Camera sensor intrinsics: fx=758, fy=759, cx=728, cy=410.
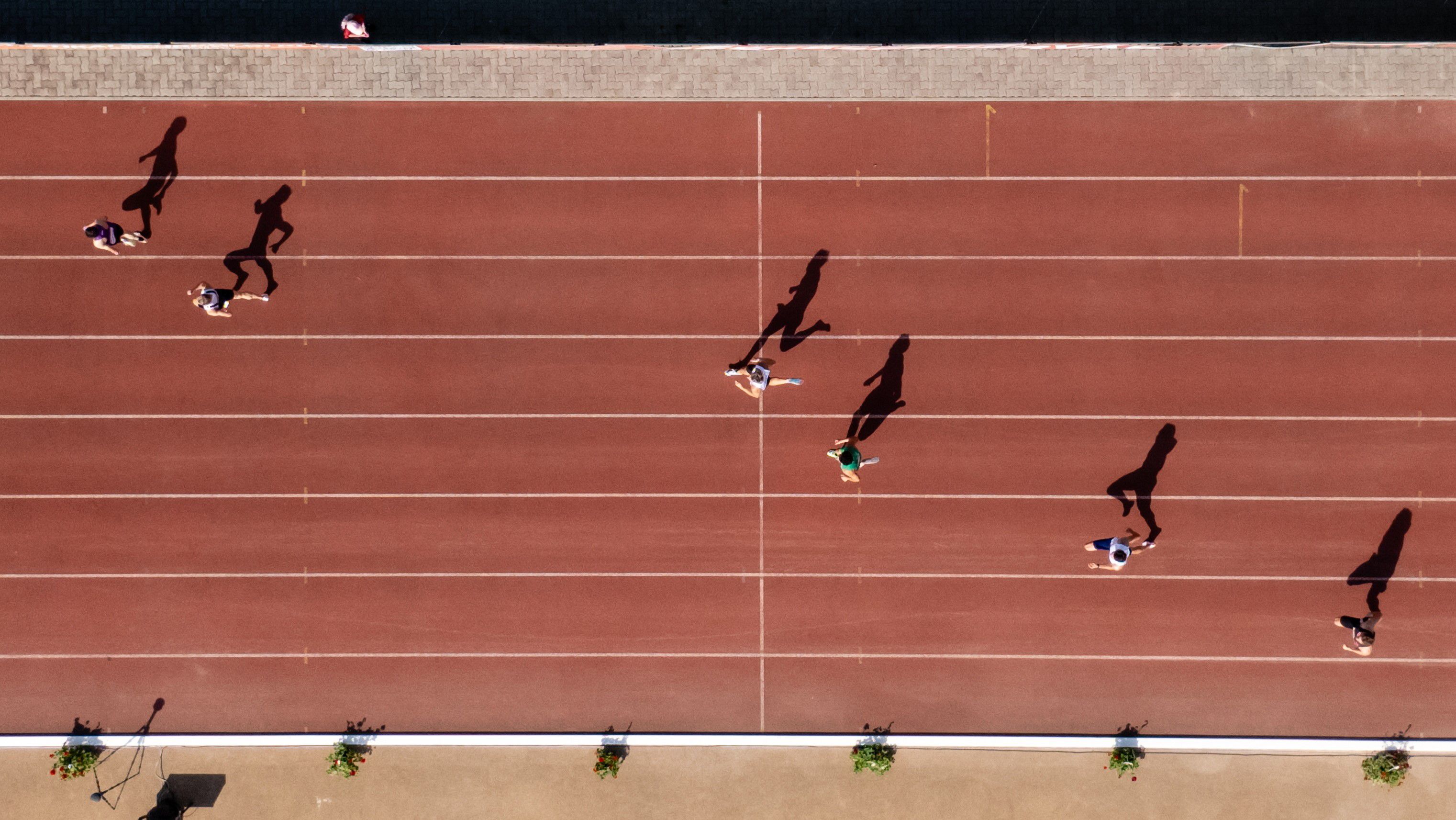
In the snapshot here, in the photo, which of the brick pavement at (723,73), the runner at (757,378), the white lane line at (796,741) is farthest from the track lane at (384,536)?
the brick pavement at (723,73)

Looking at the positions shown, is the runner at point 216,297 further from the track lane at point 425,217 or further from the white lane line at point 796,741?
the white lane line at point 796,741

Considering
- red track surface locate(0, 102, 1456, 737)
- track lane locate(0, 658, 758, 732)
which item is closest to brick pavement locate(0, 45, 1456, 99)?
red track surface locate(0, 102, 1456, 737)

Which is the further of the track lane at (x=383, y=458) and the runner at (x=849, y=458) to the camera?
the track lane at (x=383, y=458)

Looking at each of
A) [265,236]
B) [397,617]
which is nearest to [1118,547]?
[397,617]

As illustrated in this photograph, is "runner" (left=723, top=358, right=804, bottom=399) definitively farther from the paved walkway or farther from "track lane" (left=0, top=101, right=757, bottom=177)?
the paved walkway

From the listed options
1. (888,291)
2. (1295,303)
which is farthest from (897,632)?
(1295,303)

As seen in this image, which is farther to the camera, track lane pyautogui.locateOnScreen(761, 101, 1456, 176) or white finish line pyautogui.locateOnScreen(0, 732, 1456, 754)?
white finish line pyautogui.locateOnScreen(0, 732, 1456, 754)
